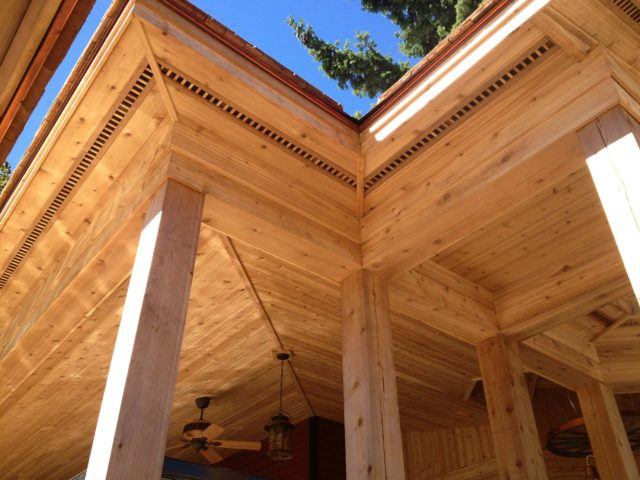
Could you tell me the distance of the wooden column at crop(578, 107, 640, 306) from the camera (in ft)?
8.51

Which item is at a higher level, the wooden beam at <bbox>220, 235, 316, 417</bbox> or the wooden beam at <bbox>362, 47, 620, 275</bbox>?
the wooden beam at <bbox>220, 235, 316, 417</bbox>

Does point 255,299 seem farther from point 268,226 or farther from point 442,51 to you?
point 442,51

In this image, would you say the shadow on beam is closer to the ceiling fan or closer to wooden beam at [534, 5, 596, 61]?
the ceiling fan

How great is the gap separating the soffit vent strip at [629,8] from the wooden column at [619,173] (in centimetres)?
55

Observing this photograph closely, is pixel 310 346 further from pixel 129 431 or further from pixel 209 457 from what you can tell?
pixel 129 431

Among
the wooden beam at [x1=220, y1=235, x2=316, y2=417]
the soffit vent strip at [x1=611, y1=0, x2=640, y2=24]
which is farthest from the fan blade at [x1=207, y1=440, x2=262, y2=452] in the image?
the soffit vent strip at [x1=611, y1=0, x2=640, y2=24]

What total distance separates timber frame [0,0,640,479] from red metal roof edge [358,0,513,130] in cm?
1

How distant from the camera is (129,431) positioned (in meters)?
2.52

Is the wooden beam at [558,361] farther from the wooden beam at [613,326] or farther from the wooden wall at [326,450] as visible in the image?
the wooden wall at [326,450]

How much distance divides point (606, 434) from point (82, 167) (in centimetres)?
465

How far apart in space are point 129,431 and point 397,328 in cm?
347

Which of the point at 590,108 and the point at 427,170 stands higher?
the point at 427,170

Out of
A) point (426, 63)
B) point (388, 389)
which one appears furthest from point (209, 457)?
point (426, 63)

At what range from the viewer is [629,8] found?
310cm
